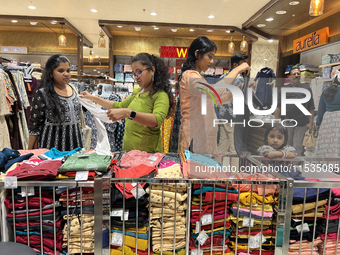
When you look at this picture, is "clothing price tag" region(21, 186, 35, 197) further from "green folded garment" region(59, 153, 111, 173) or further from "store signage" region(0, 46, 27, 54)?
"store signage" region(0, 46, 27, 54)

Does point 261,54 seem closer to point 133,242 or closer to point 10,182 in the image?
point 133,242

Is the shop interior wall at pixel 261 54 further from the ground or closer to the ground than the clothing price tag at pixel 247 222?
further from the ground

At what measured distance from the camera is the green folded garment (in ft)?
3.96

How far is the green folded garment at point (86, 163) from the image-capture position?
1207 mm

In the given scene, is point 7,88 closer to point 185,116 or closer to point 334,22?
point 185,116

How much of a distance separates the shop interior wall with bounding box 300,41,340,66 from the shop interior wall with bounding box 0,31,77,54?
6.77m

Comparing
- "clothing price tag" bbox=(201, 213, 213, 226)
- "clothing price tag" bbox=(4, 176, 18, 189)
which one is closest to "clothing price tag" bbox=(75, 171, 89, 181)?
"clothing price tag" bbox=(4, 176, 18, 189)

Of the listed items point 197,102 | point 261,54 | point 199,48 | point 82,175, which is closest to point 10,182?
point 82,175

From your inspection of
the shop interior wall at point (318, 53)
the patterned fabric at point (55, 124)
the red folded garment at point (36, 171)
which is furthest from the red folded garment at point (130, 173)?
the shop interior wall at point (318, 53)

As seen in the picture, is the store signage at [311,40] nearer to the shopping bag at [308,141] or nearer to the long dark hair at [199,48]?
the shopping bag at [308,141]

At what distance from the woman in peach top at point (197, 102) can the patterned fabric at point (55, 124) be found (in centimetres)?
94

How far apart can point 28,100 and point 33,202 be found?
327 cm

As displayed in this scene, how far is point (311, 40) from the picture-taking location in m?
5.90

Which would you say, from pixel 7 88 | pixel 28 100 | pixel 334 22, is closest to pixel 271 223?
pixel 7 88
